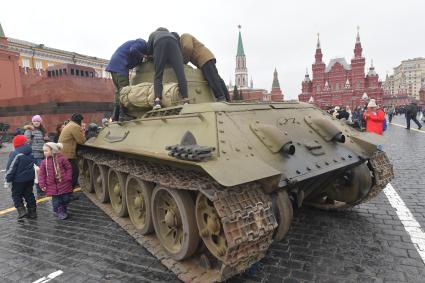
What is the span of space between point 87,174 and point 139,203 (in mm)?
3549

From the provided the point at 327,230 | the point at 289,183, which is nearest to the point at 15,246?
the point at 289,183

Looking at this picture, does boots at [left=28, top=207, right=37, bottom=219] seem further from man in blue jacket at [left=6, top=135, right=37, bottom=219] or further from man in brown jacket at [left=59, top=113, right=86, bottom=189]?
man in brown jacket at [left=59, top=113, right=86, bottom=189]

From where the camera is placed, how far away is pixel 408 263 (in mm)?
3732

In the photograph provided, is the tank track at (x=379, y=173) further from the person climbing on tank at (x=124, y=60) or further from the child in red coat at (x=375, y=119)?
the person climbing on tank at (x=124, y=60)

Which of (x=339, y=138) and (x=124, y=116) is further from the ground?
(x=124, y=116)

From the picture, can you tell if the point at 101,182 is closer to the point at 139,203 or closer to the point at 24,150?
the point at 24,150

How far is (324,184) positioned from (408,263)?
1480mm

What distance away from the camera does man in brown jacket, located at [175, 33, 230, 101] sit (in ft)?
23.5

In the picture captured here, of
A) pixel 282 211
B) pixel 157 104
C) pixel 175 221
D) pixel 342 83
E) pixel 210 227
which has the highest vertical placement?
pixel 342 83

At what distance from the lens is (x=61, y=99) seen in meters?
20.8

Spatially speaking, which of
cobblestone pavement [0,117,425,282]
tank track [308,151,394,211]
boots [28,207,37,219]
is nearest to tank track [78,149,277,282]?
cobblestone pavement [0,117,425,282]

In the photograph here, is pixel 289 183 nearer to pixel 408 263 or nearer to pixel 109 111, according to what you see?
pixel 408 263

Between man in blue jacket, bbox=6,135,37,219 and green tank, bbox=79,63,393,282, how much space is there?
1.49m

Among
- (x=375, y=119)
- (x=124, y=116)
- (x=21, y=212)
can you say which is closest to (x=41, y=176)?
(x=21, y=212)
